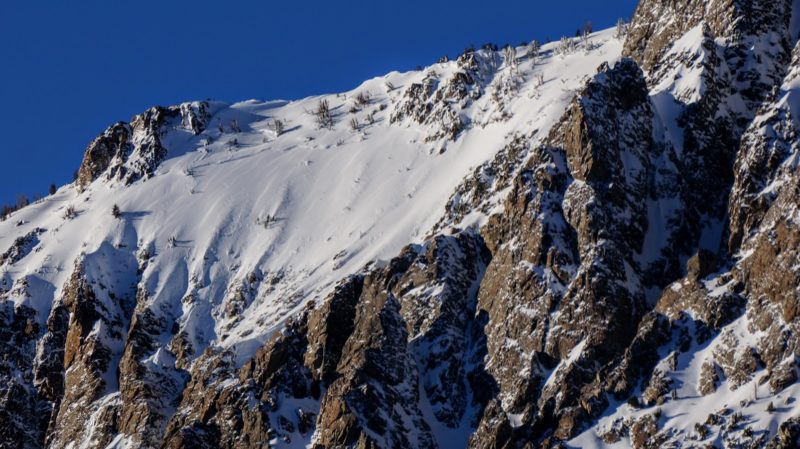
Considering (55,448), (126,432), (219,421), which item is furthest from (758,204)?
(55,448)

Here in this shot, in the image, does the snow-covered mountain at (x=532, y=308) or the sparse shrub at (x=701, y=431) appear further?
the snow-covered mountain at (x=532, y=308)

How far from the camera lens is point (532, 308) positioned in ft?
509

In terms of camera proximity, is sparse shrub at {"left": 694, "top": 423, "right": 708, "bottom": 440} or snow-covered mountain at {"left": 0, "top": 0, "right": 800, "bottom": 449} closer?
sparse shrub at {"left": 694, "top": 423, "right": 708, "bottom": 440}

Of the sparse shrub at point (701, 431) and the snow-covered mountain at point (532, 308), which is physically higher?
the snow-covered mountain at point (532, 308)

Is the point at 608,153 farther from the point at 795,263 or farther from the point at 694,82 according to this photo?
the point at 795,263

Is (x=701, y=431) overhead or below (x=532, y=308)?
below

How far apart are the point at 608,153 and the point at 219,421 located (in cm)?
5000

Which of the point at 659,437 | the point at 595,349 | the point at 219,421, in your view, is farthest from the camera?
the point at 219,421

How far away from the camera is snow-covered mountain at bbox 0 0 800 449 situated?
5502 inches

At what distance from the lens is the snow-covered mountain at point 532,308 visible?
458 ft

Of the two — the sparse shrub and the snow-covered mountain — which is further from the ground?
the snow-covered mountain

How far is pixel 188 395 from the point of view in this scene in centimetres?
16588

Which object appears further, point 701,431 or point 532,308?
point 532,308

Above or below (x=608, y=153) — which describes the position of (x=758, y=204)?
below
